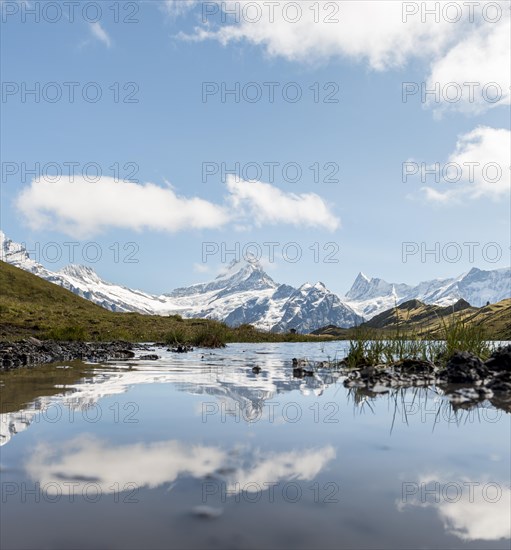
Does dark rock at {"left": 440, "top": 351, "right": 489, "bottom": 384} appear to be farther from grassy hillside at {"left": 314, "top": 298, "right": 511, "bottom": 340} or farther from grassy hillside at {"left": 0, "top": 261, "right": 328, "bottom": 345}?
grassy hillside at {"left": 0, "top": 261, "right": 328, "bottom": 345}

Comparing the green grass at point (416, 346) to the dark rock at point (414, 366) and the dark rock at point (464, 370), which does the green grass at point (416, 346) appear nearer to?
the dark rock at point (414, 366)

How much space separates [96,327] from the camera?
224 feet

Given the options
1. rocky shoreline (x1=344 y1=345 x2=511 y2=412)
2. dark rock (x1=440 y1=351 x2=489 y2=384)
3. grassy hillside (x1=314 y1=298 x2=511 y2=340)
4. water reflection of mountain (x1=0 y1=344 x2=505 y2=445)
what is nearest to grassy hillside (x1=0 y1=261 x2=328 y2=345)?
grassy hillside (x1=314 y1=298 x2=511 y2=340)

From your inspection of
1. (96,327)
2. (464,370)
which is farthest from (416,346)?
(96,327)

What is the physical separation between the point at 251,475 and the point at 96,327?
217 ft

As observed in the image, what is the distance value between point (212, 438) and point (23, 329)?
185 ft

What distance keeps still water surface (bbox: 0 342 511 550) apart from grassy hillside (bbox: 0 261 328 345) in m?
39.0

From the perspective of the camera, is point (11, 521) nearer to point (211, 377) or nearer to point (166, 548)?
point (166, 548)

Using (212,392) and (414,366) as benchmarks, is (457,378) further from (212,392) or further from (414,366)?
(212,392)

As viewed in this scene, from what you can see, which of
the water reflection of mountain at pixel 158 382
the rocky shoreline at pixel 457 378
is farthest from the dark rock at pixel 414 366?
the water reflection of mountain at pixel 158 382

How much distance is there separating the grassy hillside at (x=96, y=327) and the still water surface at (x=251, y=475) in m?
39.0

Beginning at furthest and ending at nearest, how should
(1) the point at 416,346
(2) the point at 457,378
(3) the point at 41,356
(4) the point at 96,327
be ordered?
(4) the point at 96,327 < (3) the point at 41,356 < (1) the point at 416,346 < (2) the point at 457,378

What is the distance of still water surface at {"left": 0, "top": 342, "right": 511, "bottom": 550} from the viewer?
430 cm

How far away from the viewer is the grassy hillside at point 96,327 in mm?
51250
